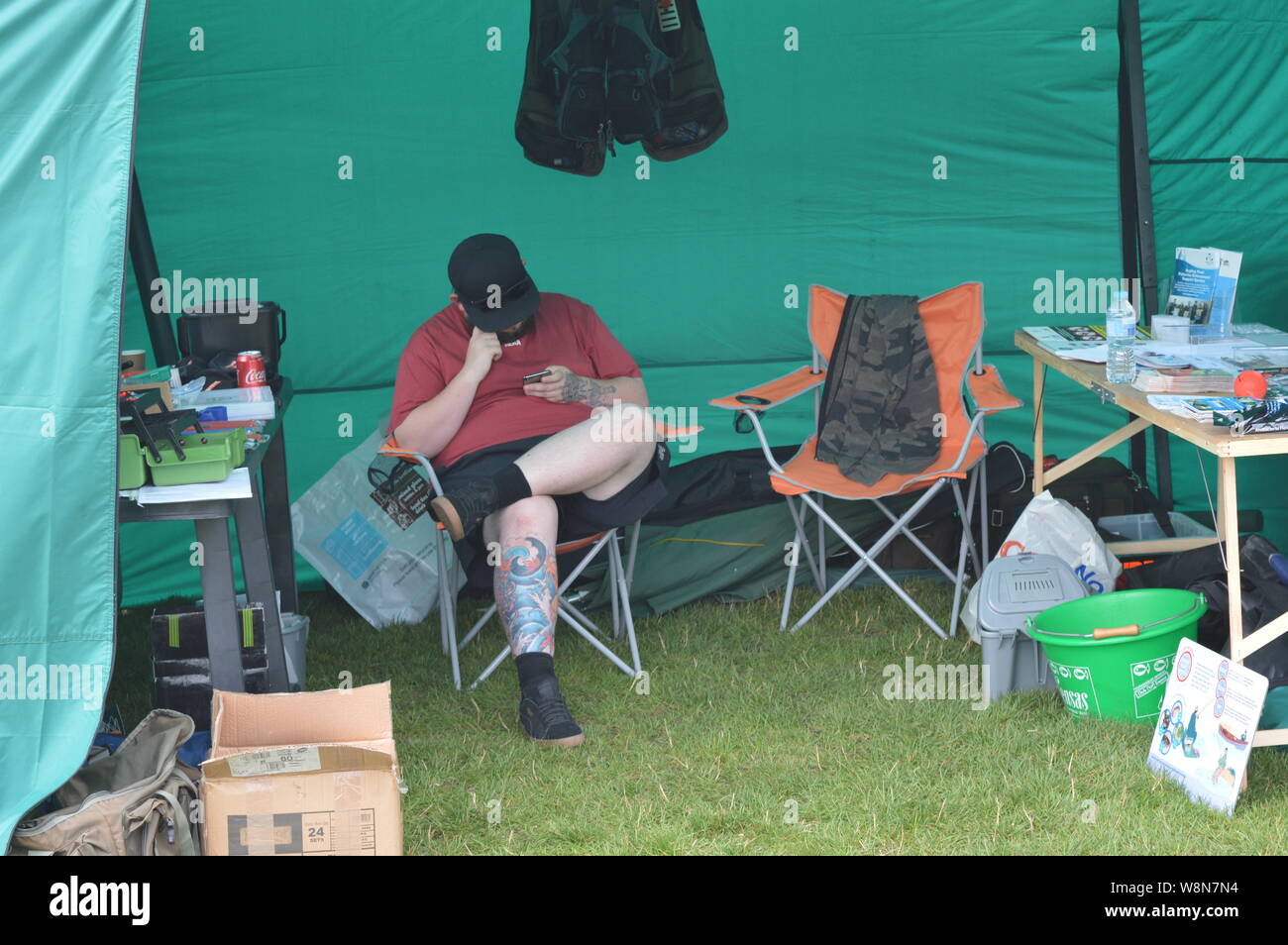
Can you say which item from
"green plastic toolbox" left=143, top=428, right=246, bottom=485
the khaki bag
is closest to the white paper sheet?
"green plastic toolbox" left=143, top=428, right=246, bottom=485

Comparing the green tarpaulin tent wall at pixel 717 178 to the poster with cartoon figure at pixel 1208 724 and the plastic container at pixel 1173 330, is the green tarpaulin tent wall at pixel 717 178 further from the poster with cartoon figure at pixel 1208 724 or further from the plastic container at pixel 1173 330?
the poster with cartoon figure at pixel 1208 724

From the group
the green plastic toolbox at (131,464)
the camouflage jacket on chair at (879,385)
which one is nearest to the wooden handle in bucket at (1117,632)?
the camouflage jacket on chair at (879,385)

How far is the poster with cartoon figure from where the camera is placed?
2557mm

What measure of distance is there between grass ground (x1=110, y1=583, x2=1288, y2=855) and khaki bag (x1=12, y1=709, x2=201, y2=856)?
0.46 m

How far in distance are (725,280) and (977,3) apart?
1073 millimetres

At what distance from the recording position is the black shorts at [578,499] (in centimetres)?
343

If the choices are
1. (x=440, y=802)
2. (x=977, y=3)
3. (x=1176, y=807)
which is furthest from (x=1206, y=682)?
(x=977, y=3)

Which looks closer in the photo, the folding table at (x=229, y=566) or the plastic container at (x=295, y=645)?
the folding table at (x=229, y=566)

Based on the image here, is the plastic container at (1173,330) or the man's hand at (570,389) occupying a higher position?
the plastic container at (1173,330)

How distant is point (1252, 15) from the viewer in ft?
13.2

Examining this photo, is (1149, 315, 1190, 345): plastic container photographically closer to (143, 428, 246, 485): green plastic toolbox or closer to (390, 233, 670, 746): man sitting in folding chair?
(390, 233, 670, 746): man sitting in folding chair

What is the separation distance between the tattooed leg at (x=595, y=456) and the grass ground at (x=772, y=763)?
501 mm

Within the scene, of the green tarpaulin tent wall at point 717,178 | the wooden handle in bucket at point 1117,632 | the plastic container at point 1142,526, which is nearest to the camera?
the wooden handle in bucket at point 1117,632

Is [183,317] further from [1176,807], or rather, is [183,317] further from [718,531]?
[1176,807]
